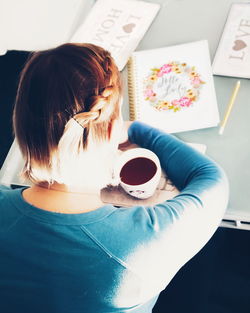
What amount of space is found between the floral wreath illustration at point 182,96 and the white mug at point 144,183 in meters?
0.16

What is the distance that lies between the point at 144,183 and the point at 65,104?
0.94ft

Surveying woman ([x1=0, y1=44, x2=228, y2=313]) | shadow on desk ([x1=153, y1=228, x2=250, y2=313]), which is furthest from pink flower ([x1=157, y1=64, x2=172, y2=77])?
shadow on desk ([x1=153, y1=228, x2=250, y2=313])

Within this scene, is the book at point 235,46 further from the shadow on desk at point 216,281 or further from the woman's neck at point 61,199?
the shadow on desk at point 216,281

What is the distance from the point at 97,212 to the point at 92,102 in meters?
0.17

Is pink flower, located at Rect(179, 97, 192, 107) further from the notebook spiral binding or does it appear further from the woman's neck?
the woman's neck

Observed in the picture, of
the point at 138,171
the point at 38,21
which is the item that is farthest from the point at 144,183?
the point at 38,21

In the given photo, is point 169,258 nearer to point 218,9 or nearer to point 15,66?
point 218,9

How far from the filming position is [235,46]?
95cm

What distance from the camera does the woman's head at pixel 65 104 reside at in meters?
0.52

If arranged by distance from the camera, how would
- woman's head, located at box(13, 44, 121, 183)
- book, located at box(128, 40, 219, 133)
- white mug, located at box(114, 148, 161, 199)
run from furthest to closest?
book, located at box(128, 40, 219, 133) → white mug, located at box(114, 148, 161, 199) → woman's head, located at box(13, 44, 121, 183)

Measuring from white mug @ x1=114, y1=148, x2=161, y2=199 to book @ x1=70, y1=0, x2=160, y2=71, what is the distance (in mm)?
313

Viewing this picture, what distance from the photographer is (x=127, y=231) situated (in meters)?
0.56

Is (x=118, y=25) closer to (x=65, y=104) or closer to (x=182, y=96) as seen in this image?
(x=182, y=96)

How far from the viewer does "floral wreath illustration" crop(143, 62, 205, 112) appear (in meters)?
0.89
